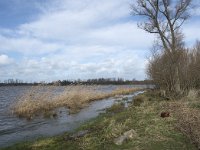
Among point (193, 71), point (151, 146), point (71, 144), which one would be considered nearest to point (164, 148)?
point (151, 146)

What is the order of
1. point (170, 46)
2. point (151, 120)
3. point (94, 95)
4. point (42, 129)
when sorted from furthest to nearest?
point (94, 95) < point (170, 46) < point (42, 129) < point (151, 120)

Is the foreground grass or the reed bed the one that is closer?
the foreground grass

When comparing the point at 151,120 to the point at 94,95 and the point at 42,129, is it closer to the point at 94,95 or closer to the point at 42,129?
the point at 42,129

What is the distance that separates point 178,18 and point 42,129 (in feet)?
51.0

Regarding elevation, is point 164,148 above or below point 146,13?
below

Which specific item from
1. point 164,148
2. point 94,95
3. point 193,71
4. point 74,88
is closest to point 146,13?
point 193,71

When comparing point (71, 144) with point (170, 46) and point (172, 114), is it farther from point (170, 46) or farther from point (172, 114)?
point (170, 46)

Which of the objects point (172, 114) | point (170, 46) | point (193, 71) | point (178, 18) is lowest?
point (172, 114)

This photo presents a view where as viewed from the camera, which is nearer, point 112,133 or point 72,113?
point 112,133

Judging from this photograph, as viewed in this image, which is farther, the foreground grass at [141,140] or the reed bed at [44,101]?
the reed bed at [44,101]

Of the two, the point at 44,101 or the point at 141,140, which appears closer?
the point at 141,140

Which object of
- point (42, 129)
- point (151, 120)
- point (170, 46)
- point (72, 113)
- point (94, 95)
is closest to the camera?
point (151, 120)

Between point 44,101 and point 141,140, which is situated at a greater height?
point 44,101

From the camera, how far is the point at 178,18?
84.2 ft
